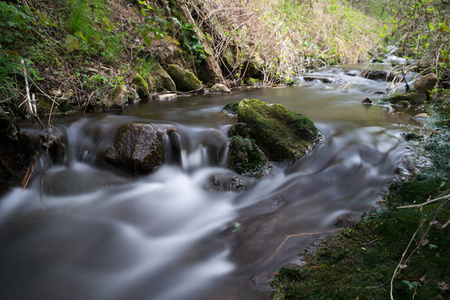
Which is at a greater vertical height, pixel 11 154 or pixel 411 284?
pixel 11 154

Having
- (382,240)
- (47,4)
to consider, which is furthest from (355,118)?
(47,4)

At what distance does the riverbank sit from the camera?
1.27 metres

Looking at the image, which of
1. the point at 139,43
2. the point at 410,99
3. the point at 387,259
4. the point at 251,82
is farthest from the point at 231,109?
the point at 410,99

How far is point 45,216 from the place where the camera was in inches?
96.5

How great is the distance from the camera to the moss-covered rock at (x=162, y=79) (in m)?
6.18

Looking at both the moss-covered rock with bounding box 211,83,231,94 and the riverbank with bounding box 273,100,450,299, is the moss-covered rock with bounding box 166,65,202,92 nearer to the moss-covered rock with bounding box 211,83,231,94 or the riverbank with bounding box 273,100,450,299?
the moss-covered rock with bounding box 211,83,231,94

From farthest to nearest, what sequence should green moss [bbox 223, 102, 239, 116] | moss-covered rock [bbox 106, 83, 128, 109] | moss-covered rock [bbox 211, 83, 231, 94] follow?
moss-covered rock [bbox 211, 83, 231, 94]
moss-covered rock [bbox 106, 83, 128, 109]
green moss [bbox 223, 102, 239, 116]

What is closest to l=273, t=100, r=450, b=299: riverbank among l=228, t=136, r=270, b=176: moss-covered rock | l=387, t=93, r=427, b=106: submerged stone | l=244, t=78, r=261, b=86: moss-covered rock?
l=228, t=136, r=270, b=176: moss-covered rock

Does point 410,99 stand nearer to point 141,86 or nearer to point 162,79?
point 162,79

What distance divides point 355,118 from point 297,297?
3.94 m

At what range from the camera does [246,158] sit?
3107mm

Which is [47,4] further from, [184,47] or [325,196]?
[325,196]

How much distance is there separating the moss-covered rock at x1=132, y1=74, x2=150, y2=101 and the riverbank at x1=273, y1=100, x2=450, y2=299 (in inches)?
186

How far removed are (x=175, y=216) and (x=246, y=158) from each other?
3.38ft
